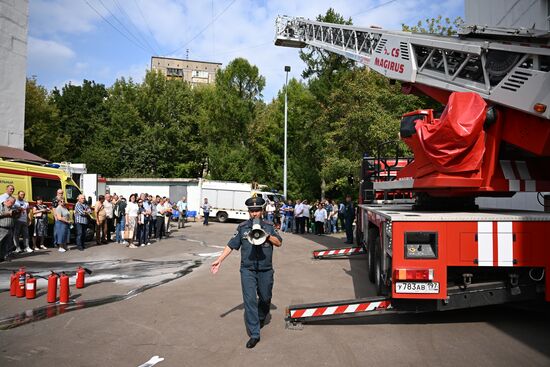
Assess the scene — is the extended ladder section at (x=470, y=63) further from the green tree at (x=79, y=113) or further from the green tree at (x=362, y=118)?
the green tree at (x=79, y=113)

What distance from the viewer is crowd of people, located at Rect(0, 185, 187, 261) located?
11.5m

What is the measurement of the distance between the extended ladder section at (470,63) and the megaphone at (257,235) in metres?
3.80

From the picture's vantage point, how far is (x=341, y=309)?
5.85m

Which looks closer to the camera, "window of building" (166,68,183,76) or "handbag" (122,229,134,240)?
"handbag" (122,229,134,240)

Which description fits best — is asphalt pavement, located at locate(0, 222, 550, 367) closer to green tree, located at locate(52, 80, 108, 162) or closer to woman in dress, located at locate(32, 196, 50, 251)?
woman in dress, located at locate(32, 196, 50, 251)

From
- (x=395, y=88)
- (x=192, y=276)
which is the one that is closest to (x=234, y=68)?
(x=395, y=88)

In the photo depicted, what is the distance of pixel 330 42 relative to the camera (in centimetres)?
1459

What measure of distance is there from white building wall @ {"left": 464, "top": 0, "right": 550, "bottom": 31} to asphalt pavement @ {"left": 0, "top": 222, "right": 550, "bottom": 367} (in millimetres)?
6496

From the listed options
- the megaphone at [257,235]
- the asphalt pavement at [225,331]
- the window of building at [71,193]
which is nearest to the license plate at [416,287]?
the asphalt pavement at [225,331]

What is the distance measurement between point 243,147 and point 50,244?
28.7 meters

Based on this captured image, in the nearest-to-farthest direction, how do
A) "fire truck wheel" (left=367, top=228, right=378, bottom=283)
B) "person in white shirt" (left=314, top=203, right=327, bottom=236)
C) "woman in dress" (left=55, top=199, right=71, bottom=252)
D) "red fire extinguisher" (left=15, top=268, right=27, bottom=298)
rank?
1. "red fire extinguisher" (left=15, top=268, right=27, bottom=298)
2. "fire truck wheel" (left=367, top=228, right=378, bottom=283)
3. "woman in dress" (left=55, top=199, right=71, bottom=252)
4. "person in white shirt" (left=314, top=203, right=327, bottom=236)

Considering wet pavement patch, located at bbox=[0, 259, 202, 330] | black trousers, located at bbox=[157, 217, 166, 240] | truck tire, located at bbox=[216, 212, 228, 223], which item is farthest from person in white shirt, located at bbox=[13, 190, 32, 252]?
truck tire, located at bbox=[216, 212, 228, 223]

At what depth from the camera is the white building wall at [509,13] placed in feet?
35.6

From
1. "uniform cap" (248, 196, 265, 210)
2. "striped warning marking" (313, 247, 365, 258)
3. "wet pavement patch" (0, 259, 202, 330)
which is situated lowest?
"wet pavement patch" (0, 259, 202, 330)
